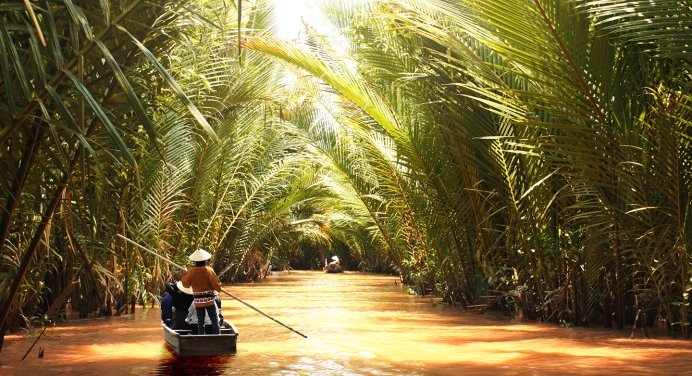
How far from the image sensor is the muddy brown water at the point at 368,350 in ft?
21.6

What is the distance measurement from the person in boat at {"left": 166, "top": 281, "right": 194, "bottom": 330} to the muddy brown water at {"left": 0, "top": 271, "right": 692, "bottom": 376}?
29 centimetres

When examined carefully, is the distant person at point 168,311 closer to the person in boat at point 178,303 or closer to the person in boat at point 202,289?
the person in boat at point 178,303

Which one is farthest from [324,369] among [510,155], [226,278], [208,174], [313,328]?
[226,278]

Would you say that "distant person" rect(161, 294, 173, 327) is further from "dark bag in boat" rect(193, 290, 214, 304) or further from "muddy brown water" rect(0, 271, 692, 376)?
"dark bag in boat" rect(193, 290, 214, 304)

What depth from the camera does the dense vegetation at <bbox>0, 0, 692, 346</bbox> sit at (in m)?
3.96

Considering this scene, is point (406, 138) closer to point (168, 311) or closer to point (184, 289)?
point (184, 289)

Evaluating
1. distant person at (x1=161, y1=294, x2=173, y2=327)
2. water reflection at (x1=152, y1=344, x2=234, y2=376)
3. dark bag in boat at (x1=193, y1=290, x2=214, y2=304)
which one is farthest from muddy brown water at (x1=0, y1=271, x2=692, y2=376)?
dark bag in boat at (x1=193, y1=290, x2=214, y2=304)

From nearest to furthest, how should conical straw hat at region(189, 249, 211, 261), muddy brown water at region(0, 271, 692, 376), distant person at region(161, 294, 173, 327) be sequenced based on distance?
1. muddy brown water at region(0, 271, 692, 376)
2. conical straw hat at region(189, 249, 211, 261)
3. distant person at region(161, 294, 173, 327)

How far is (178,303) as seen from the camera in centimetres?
858

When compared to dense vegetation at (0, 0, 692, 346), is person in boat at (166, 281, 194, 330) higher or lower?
lower

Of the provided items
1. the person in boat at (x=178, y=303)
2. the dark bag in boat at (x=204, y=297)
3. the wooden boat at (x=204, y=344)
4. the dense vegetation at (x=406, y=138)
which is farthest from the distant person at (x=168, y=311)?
the wooden boat at (x=204, y=344)

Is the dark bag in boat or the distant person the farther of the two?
the distant person

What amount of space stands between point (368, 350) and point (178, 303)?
7.71ft

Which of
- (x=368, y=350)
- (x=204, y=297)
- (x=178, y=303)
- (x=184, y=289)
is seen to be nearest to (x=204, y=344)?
(x=204, y=297)
